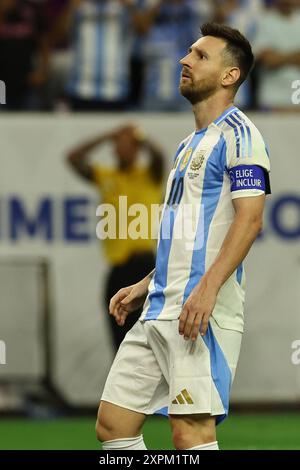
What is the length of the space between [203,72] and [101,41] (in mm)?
6061

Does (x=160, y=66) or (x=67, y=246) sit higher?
(x=160, y=66)

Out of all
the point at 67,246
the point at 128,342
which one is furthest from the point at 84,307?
the point at 128,342

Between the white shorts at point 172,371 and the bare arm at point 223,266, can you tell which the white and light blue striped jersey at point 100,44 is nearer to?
the white shorts at point 172,371

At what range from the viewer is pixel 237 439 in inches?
334

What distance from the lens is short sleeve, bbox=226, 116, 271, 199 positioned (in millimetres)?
4734

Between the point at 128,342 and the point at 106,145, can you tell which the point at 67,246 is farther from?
the point at 128,342

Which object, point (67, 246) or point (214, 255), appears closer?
point (214, 255)

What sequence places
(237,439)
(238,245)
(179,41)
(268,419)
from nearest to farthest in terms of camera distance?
(238,245)
(237,439)
(268,419)
(179,41)

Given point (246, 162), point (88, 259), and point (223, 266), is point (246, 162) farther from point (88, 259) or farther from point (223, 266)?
point (88, 259)

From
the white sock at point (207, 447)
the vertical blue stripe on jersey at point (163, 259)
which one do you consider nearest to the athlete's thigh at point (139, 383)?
the vertical blue stripe on jersey at point (163, 259)

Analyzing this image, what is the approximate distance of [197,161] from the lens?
4945 mm

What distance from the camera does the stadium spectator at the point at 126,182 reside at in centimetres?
1018

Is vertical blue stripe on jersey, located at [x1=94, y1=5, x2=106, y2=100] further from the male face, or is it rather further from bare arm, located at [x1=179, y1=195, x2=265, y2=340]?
bare arm, located at [x1=179, y1=195, x2=265, y2=340]

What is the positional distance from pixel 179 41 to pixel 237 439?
401cm
